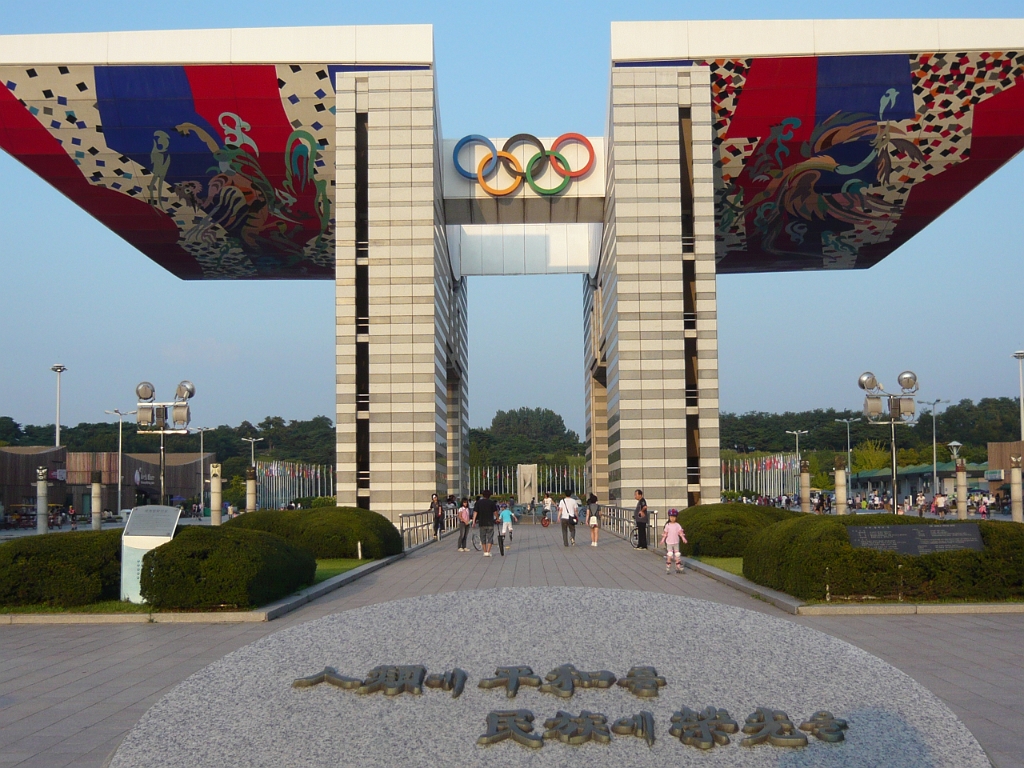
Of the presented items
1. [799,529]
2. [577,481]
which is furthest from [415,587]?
[577,481]

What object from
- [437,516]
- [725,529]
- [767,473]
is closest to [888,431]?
[767,473]

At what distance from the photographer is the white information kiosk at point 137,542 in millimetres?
17047

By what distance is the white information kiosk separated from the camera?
17047 mm

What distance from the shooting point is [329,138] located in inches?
1704

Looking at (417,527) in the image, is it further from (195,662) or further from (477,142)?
(195,662)

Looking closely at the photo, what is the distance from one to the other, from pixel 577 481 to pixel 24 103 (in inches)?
2952

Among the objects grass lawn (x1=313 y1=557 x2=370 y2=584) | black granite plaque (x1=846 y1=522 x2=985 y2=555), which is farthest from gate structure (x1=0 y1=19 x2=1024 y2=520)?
black granite plaque (x1=846 y1=522 x2=985 y2=555)

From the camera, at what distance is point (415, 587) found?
65.3 ft

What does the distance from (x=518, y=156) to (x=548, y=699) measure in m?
41.1

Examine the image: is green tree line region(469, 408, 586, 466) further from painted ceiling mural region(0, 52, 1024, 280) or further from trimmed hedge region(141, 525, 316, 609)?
trimmed hedge region(141, 525, 316, 609)

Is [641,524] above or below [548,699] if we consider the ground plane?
below

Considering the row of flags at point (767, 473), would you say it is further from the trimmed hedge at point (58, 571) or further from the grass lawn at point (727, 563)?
the trimmed hedge at point (58, 571)

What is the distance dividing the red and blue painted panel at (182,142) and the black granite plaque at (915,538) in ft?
101

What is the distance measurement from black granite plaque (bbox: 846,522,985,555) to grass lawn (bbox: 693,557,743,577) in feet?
14.4
